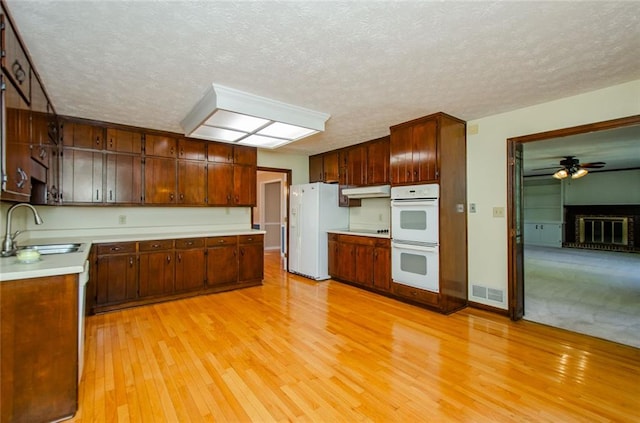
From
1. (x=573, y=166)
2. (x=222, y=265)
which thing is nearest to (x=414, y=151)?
(x=222, y=265)

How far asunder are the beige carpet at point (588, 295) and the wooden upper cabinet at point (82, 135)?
5.89 meters

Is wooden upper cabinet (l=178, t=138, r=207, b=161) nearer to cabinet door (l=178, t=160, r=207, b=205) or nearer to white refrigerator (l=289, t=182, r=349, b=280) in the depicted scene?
cabinet door (l=178, t=160, r=207, b=205)

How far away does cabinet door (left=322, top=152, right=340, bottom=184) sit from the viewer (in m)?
5.59

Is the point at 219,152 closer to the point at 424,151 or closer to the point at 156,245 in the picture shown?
the point at 156,245

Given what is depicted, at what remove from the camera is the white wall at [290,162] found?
577 centimetres

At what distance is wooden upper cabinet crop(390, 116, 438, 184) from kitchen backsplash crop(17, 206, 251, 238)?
288 centimetres

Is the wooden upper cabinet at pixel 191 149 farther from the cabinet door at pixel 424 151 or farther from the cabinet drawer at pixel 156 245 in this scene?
the cabinet door at pixel 424 151

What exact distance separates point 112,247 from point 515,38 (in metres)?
4.60

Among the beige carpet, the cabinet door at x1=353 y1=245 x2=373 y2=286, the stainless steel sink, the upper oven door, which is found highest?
the upper oven door

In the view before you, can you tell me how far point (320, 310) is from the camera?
3711 millimetres

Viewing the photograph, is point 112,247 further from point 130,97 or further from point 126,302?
point 130,97

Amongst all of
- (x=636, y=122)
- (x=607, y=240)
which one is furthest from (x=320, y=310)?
(x=607, y=240)

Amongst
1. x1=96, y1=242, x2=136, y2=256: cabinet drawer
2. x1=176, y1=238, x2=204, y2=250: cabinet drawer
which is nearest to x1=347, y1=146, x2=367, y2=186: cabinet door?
x1=176, y1=238, x2=204, y2=250: cabinet drawer

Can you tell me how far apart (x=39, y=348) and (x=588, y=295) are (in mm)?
6165
